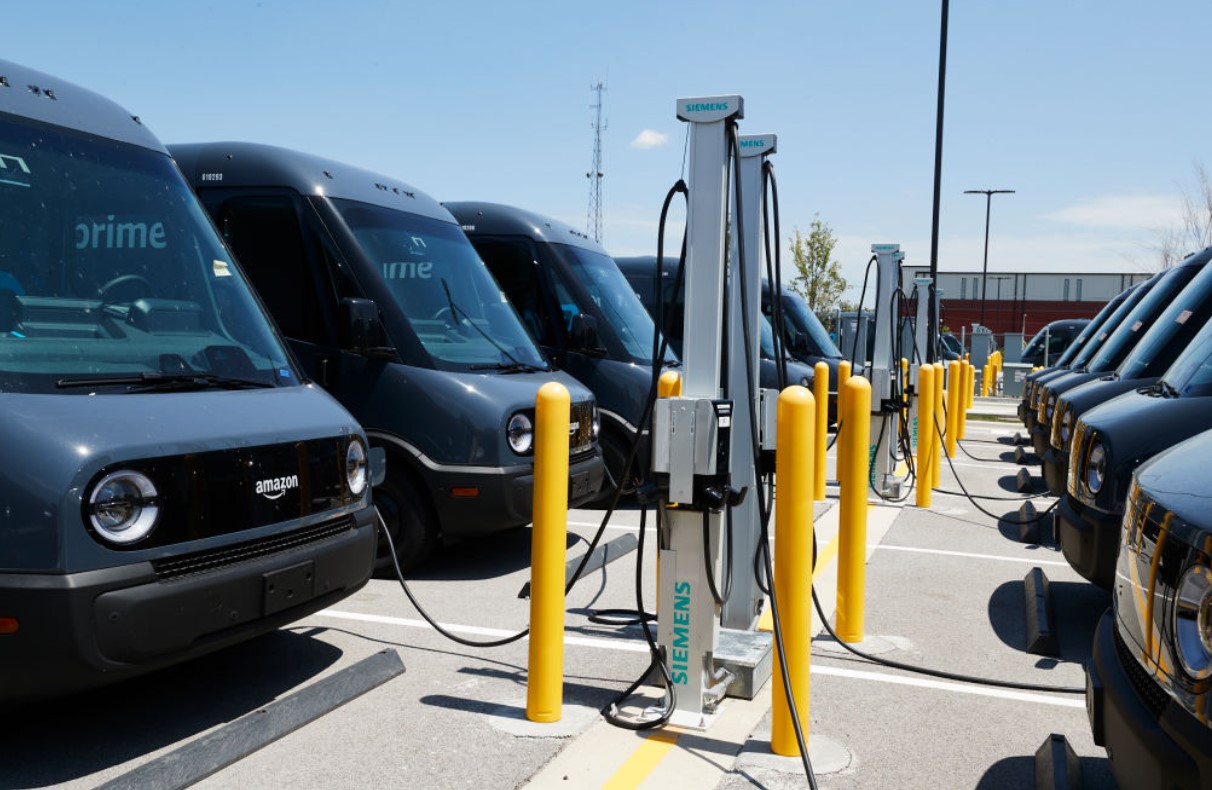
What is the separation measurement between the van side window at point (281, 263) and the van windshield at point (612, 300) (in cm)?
323

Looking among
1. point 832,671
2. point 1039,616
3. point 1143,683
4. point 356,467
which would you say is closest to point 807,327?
point 1039,616

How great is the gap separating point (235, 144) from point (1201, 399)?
6.12 metres

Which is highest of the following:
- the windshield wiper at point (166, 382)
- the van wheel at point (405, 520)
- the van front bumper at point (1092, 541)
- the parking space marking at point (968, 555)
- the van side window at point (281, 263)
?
the van side window at point (281, 263)

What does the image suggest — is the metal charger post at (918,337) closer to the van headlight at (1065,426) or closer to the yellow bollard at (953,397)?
the yellow bollard at (953,397)

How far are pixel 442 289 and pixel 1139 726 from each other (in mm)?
5597

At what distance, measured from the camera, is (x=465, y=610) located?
5.84m

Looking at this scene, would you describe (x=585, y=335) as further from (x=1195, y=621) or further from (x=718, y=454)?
(x=1195, y=621)

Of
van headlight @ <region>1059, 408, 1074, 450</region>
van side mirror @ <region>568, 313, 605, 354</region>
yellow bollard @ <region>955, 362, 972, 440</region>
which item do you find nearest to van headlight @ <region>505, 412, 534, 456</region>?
van side mirror @ <region>568, 313, 605, 354</region>

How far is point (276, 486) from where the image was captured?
4.08 meters

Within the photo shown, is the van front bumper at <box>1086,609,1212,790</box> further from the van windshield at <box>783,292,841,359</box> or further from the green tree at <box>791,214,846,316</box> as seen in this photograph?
the green tree at <box>791,214,846,316</box>

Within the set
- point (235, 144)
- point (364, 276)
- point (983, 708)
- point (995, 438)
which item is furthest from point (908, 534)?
point (995, 438)

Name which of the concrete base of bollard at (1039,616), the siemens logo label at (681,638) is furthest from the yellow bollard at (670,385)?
the concrete base of bollard at (1039,616)

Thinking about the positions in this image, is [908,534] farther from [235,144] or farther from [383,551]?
[235,144]

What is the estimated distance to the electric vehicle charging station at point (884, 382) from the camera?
9672 mm
